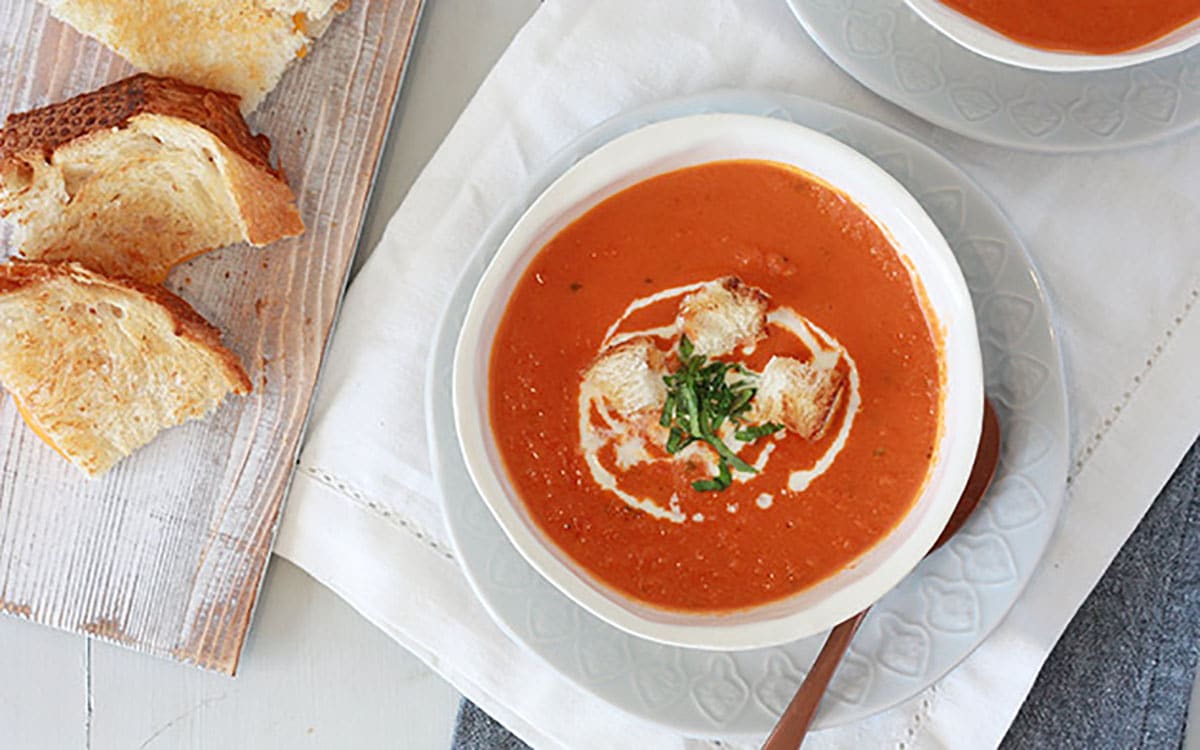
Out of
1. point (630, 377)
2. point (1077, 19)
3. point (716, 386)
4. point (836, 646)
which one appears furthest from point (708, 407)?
point (1077, 19)

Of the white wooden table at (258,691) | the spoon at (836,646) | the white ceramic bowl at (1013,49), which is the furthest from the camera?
the white wooden table at (258,691)

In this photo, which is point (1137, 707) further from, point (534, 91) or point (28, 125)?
point (28, 125)

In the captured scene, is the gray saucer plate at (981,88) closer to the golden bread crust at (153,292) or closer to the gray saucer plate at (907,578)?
the gray saucer plate at (907,578)

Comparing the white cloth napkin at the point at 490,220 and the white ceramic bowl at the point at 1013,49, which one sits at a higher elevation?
the white ceramic bowl at the point at 1013,49

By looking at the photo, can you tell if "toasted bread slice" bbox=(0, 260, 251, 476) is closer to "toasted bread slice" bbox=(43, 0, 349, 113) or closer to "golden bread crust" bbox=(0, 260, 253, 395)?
"golden bread crust" bbox=(0, 260, 253, 395)

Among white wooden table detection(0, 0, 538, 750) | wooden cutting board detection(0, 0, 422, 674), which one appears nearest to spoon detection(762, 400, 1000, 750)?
white wooden table detection(0, 0, 538, 750)

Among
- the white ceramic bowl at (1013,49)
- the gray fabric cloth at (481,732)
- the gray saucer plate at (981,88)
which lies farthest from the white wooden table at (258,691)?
the white ceramic bowl at (1013,49)

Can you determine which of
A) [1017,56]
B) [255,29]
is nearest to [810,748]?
[1017,56]
